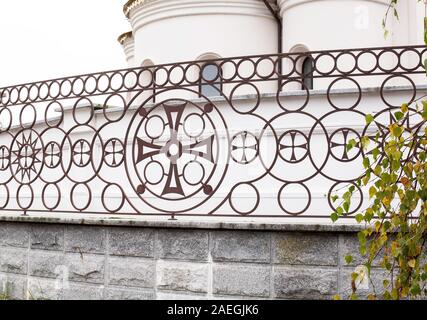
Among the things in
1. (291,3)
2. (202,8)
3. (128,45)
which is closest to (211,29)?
(202,8)

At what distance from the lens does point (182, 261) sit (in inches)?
191

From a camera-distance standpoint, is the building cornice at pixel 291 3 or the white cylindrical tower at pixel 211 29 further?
the white cylindrical tower at pixel 211 29

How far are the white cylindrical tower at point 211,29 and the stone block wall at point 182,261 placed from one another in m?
7.57

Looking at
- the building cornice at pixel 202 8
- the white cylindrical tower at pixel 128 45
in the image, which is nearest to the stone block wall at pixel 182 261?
the building cornice at pixel 202 8

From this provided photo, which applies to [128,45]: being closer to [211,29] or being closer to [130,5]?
[130,5]

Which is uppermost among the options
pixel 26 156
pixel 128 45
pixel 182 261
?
pixel 128 45

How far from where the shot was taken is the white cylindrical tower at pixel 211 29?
12.3m

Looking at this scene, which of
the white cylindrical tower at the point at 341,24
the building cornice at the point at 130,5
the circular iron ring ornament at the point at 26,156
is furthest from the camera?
the building cornice at the point at 130,5

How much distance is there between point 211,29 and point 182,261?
8292mm

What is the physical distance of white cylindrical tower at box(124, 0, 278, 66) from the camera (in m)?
12.3

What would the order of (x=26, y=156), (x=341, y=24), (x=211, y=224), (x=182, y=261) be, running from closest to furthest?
1. (x=211, y=224)
2. (x=182, y=261)
3. (x=26, y=156)
4. (x=341, y=24)

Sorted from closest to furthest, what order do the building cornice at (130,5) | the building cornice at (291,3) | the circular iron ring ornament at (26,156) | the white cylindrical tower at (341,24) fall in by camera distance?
the circular iron ring ornament at (26,156) → the white cylindrical tower at (341,24) → the building cornice at (291,3) → the building cornice at (130,5)

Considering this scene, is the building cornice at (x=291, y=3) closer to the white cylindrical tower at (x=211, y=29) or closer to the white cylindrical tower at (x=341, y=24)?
the white cylindrical tower at (x=341, y=24)
